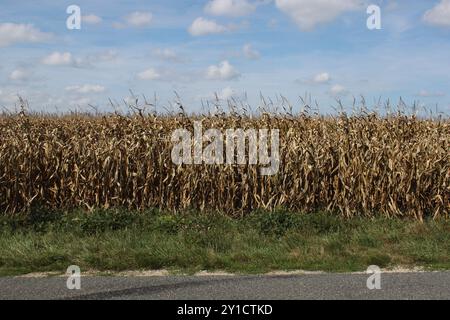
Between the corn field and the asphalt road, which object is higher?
the corn field

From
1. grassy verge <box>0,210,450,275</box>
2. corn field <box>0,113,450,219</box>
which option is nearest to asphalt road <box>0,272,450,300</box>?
grassy verge <box>0,210,450,275</box>

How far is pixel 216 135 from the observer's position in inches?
486

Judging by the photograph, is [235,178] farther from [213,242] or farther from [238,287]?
[238,287]

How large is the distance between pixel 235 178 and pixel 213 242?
2.47m

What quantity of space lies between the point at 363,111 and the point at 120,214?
21.2ft

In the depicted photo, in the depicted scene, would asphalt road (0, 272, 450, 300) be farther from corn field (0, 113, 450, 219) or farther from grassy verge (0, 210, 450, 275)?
corn field (0, 113, 450, 219)

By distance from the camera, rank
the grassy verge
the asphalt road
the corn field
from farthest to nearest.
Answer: the corn field → the grassy verge → the asphalt road

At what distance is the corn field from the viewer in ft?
37.4

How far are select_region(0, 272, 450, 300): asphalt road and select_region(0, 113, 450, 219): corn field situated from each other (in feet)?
12.9

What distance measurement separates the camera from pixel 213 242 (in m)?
9.35

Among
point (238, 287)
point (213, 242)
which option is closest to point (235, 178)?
point (213, 242)

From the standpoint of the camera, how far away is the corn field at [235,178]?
11.4m

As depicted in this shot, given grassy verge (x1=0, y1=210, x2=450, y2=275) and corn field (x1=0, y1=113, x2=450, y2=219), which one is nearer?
grassy verge (x1=0, y1=210, x2=450, y2=275)
